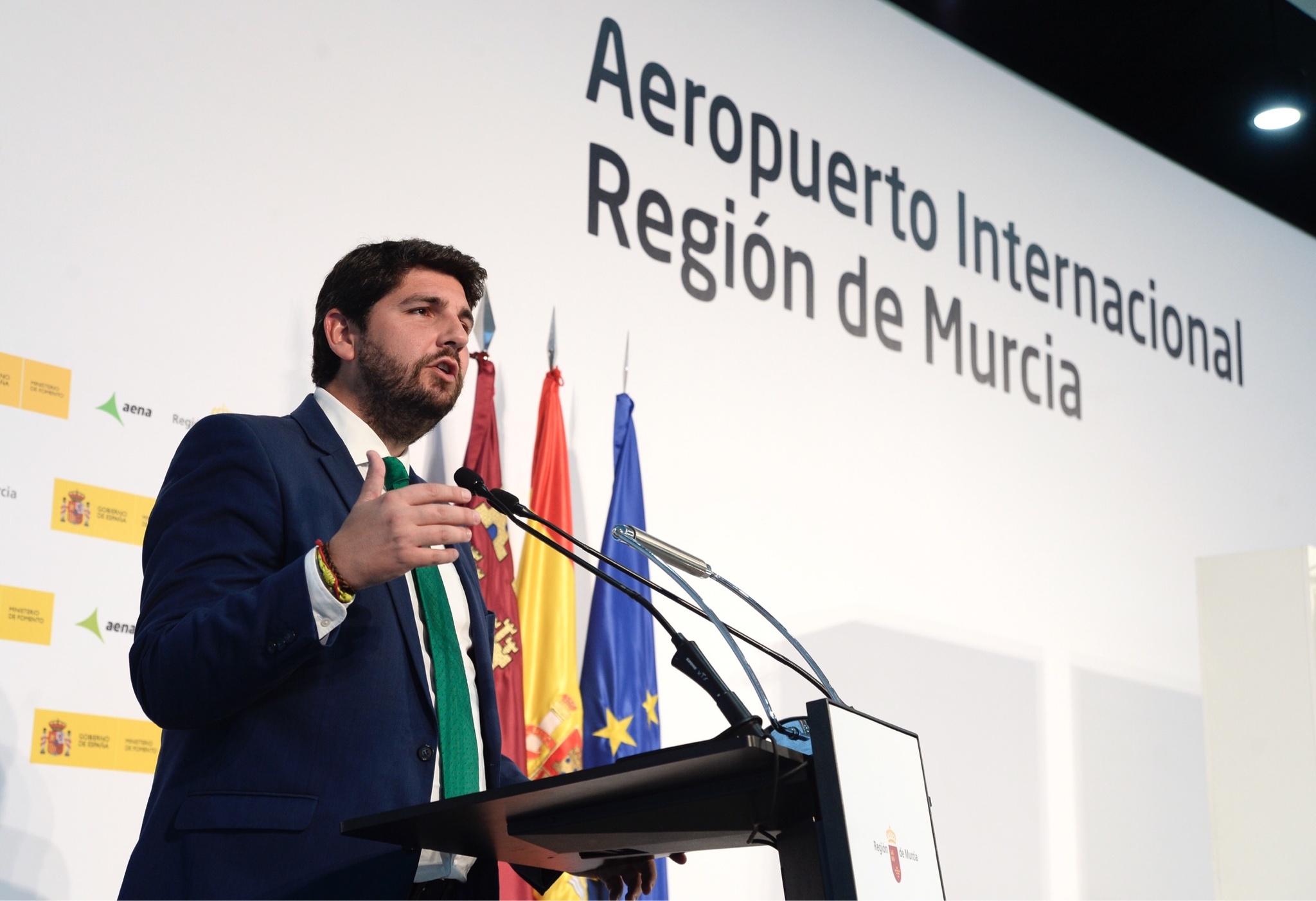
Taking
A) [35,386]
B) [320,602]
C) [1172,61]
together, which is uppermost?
[1172,61]

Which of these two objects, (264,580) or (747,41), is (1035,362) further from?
(264,580)

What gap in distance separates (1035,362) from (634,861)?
421cm

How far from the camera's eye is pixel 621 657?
12.9ft

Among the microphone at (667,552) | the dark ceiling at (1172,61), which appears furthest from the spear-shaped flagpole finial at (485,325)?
the dark ceiling at (1172,61)

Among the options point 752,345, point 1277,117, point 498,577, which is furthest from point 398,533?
point 1277,117

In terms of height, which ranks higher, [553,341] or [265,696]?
[553,341]

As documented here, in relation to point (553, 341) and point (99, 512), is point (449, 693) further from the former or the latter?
point (553, 341)

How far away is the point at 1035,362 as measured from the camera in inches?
228

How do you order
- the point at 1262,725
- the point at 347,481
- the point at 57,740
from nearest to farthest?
the point at 347,481 < the point at 57,740 < the point at 1262,725

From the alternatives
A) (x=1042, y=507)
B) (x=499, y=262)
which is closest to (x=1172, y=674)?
(x=1042, y=507)

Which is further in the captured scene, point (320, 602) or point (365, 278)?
point (365, 278)

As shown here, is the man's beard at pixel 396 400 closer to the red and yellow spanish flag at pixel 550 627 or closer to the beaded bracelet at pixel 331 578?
the beaded bracelet at pixel 331 578

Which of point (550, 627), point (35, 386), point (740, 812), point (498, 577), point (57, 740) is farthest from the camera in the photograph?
point (550, 627)

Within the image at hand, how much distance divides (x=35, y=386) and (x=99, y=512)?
0.31 meters
